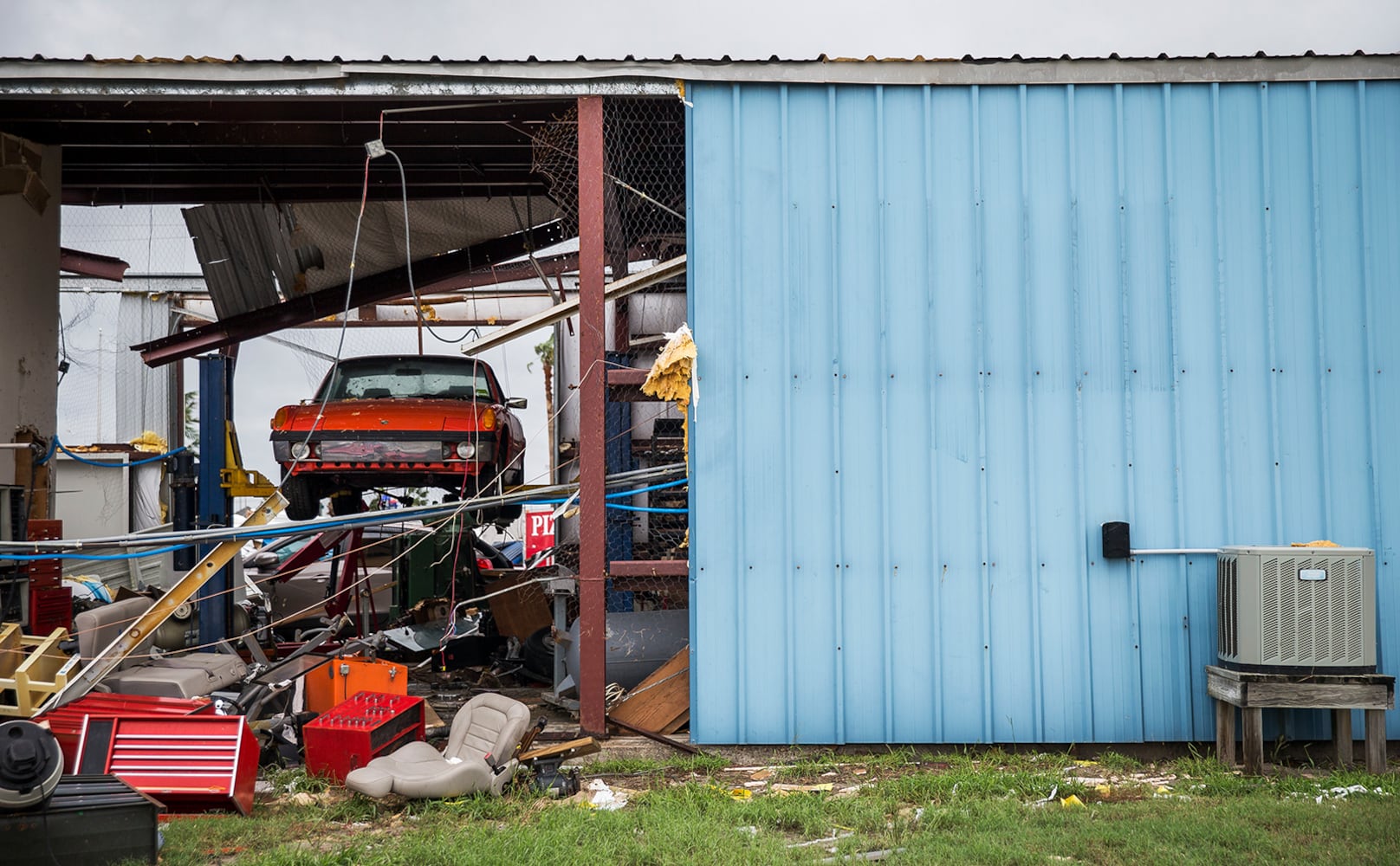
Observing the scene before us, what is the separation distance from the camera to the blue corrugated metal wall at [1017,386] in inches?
235

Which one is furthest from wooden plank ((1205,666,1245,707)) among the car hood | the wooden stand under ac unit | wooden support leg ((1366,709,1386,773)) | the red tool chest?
the red tool chest

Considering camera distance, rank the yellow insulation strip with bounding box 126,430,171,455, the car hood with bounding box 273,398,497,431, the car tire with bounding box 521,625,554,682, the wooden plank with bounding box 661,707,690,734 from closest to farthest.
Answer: the wooden plank with bounding box 661,707,690,734, the car tire with bounding box 521,625,554,682, the car hood with bounding box 273,398,497,431, the yellow insulation strip with bounding box 126,430,171,455

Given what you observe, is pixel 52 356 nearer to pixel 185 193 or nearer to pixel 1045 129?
pixel 185 193

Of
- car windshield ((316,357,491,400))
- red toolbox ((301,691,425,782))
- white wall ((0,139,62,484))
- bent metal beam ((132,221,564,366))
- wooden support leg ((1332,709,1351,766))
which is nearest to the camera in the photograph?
red toolbox ((301,691,425,782))

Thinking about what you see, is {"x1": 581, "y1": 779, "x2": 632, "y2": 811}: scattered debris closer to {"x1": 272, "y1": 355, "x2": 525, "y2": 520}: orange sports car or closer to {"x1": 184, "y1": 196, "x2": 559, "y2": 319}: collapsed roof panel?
A: {"x1": 272, "y1": 355, "x2": 525, "y2": 520}: orange sports car

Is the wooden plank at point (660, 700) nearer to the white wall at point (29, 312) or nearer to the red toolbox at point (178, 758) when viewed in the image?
the red toolbox at point (178, 758)

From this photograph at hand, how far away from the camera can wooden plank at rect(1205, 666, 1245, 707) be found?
18.0 ft

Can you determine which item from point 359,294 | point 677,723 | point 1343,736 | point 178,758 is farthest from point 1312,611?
point 359,294

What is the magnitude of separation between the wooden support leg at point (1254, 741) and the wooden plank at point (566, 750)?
3.62 m

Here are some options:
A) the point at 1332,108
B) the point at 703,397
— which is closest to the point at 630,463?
the point at 703,397

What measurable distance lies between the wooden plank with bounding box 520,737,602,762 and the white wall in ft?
16.6

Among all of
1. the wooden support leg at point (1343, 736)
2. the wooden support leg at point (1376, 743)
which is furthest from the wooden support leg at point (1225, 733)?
the wooden support leg at point (1376, 743)

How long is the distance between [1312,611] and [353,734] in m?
5.20

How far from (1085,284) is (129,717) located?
5778mm
